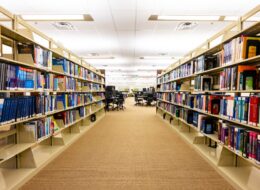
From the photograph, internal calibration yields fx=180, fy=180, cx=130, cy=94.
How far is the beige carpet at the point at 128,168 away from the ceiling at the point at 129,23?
9.56 feet

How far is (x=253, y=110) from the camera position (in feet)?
6.14

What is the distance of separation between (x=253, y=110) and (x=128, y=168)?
1.79m

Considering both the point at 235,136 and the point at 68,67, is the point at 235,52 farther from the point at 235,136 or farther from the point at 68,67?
the point at 68,67

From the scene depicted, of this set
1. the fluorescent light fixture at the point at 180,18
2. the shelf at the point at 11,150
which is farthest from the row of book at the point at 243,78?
the shelf at the point at 11,150

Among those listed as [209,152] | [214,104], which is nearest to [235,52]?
[214,104]

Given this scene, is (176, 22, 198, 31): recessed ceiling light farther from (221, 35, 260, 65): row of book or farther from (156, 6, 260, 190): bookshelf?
(221, 35, 260, 65): row of book

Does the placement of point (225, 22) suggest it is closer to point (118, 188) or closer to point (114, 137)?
point (114, 137)

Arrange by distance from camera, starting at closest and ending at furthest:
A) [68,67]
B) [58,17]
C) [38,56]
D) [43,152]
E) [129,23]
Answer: [38,56] < [43,152] < [68,67] < [58,17] < [129,23]

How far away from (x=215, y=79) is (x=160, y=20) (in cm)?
218

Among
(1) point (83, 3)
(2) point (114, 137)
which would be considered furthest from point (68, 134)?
(1) point (83, 3)

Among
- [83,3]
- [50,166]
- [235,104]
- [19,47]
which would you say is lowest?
[50,166]

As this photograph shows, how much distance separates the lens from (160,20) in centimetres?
454

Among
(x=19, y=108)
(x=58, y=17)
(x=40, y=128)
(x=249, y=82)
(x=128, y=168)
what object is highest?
(x=58, y=17)

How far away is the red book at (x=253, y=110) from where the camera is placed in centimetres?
183
